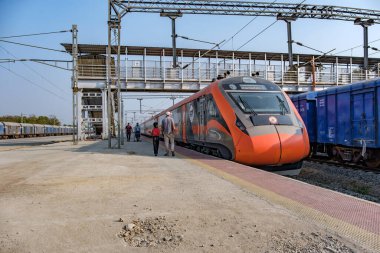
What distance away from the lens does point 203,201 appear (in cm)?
559

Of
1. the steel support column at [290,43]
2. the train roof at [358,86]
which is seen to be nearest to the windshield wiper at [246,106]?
the train roof at [358,86]

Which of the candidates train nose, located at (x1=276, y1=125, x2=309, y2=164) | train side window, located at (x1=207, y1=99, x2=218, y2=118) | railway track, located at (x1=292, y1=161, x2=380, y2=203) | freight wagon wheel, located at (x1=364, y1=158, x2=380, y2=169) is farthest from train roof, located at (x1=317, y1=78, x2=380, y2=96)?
train side window, located at (x1=207, y1=99, x2=218, y2=118)

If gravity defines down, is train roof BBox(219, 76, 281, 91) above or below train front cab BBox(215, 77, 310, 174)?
above

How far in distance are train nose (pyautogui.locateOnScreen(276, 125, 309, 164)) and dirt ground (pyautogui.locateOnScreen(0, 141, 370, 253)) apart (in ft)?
11.2

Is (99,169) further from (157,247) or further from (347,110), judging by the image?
(347,110)

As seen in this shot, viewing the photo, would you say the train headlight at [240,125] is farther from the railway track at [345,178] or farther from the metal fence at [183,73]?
the metal fence at [183,73]

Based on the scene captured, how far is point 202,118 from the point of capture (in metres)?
13.9

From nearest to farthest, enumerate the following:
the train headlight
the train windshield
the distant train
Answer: the train headlight, the train windshield, the distant train

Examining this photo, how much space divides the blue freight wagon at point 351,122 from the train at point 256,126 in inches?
119

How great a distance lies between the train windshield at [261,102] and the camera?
10836 mm

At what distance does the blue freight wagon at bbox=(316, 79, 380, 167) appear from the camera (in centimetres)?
1216

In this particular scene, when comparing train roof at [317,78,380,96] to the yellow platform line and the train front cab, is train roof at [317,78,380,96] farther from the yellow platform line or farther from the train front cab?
the yellow platform line

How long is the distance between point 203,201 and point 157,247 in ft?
6.34

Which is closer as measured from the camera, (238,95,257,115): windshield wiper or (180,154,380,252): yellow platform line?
(180,154,380,252): yellow platform line
